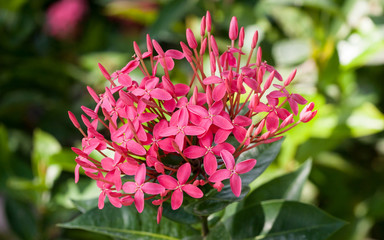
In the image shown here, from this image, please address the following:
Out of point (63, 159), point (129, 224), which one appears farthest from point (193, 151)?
point (63, 159)

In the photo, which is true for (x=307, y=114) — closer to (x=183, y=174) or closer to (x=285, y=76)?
(x=183, y=174)

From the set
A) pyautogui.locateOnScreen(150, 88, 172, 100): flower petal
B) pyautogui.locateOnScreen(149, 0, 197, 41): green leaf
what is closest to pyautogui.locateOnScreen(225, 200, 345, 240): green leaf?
pyautogui.locateOnScreen(150, 88, 172, 100): flower petal

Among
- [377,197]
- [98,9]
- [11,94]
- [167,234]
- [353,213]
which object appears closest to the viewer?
[167,234]

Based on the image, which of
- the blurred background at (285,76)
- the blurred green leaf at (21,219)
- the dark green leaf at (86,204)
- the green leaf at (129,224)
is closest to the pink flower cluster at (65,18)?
the blurred background at (285,76)

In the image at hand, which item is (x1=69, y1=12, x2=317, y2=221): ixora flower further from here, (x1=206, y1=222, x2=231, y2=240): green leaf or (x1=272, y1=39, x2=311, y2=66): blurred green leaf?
(x1=272, y1=39, x2=311, y2=66): blurred green leaf

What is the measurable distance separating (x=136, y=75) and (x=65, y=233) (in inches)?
22.8

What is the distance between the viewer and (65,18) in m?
2.03

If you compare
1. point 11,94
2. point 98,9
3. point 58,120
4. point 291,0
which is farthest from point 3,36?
point 291,0

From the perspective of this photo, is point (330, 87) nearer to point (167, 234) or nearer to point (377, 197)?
point (377, 197)

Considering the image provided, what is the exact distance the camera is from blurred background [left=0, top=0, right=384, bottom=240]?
52.2 inches

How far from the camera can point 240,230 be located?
0.85 metres

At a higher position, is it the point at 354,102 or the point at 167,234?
the point at 167,234

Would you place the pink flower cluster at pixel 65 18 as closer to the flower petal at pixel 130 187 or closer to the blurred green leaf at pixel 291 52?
the blurred green leaf at pixel 291 52

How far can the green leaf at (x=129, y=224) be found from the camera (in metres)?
0.81
